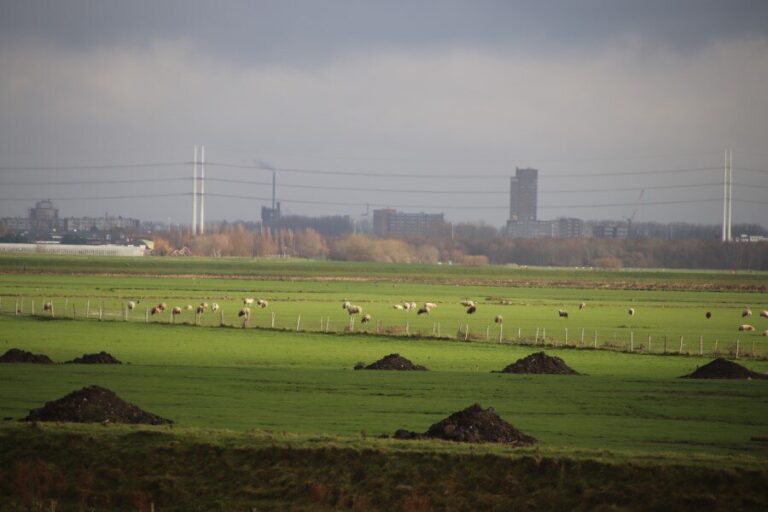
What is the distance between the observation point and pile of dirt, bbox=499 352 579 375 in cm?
4256

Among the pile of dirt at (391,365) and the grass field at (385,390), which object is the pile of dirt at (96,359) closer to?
the grass field at (385,390)

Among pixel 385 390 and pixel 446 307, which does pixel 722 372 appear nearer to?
pixel 385 390

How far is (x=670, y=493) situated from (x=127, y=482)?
10.5 m

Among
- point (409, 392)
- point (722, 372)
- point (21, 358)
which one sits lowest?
point (409, 392)

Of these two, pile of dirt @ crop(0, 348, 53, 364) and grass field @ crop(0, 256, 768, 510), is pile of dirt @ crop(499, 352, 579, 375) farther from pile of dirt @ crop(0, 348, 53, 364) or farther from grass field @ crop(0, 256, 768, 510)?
pile of dirt @ crop(0, 348, 53, 364)

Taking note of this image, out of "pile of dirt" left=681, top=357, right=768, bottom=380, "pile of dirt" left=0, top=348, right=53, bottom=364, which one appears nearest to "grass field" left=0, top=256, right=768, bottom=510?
"pile of dirt" left=681, top=357, right=768, bottom=380

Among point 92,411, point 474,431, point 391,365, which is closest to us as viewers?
point 474,431

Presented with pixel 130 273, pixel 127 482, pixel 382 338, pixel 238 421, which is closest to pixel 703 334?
pixel 382 338

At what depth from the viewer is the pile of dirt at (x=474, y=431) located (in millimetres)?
26328

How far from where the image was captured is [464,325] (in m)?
71.6

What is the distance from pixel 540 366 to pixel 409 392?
26.4ft

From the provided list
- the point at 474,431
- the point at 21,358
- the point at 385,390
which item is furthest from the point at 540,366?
the point at 21,358

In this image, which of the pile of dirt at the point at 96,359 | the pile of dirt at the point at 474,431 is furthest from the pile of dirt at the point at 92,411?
the pile of dirt at the point at 96,359

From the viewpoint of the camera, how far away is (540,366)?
42.8 m
